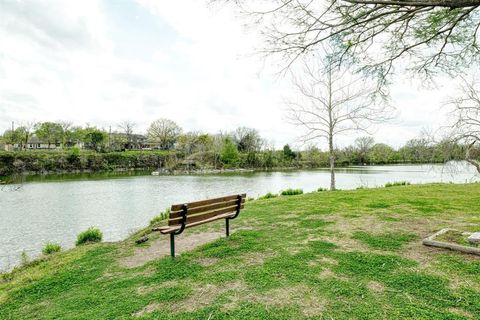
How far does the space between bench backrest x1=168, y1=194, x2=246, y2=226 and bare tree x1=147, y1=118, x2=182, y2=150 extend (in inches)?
3308

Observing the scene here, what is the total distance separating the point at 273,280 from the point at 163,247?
301cm

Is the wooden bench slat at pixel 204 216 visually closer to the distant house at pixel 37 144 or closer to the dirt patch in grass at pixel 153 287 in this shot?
the dirt patch in grass at pixel 153 287

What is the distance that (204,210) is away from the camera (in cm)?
555

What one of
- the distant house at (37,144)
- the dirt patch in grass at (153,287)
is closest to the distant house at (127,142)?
the distant house at (37,144)

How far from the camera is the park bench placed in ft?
16.1

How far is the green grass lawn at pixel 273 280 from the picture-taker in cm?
314

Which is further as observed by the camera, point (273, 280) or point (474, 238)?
point (474, 238)

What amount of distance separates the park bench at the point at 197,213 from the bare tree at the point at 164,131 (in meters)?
84.1

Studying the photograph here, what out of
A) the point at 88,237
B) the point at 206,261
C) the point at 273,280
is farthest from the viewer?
the point at 88,237

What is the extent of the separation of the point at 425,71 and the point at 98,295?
7.22 metres

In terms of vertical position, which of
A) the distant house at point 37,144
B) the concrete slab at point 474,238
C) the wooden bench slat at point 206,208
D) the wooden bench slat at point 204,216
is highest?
the distant house at point 37,144

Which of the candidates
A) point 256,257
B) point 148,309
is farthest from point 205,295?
point 256,257

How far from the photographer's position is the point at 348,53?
538 cm

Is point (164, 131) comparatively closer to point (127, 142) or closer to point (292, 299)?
point (127, 142)
